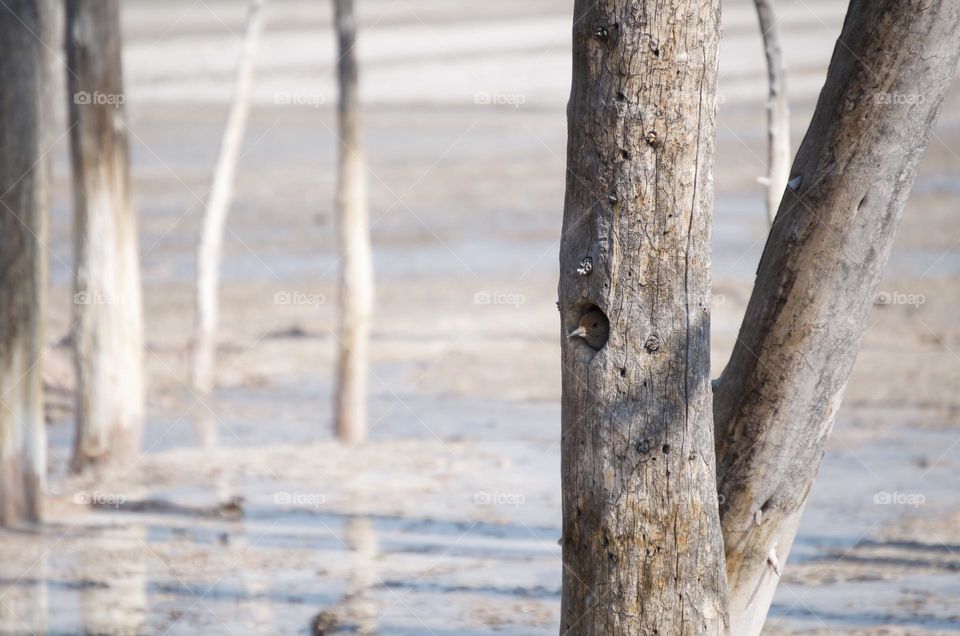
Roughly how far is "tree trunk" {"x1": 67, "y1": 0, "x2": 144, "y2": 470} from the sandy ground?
0.45m

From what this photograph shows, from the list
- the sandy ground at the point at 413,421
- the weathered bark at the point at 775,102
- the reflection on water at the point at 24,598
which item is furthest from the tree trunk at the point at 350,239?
the weathered bark at the point at 775,102

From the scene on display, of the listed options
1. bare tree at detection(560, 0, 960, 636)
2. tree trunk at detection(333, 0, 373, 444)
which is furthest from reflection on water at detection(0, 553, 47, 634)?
tree trunk at detection(333, 0, 373, 444)

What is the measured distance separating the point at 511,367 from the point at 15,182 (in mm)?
5986

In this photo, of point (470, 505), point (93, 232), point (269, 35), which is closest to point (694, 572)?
point (470, 505)

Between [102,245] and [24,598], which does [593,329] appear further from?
[102,245]

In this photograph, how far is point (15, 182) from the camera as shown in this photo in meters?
7.17

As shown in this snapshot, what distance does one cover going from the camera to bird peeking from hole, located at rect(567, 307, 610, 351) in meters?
3.59

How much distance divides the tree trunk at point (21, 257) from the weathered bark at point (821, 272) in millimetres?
4906

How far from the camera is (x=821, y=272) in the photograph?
12.8 feet

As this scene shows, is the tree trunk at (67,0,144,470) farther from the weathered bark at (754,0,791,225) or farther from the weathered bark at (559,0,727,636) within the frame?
the weathered bark at (559,0,727,636)

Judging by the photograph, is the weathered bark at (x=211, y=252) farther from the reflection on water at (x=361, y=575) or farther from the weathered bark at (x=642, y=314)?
the weathered bark at (x=642, y=314)

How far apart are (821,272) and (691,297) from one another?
62 centimetres

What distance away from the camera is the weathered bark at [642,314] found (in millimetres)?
3426

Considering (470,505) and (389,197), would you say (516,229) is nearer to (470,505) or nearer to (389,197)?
(389,197)
